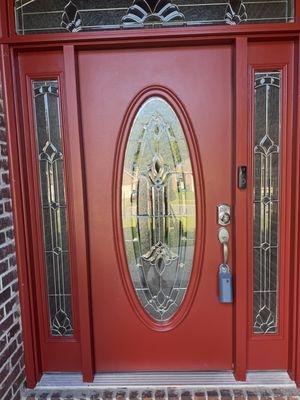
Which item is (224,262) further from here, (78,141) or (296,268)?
(78,141)

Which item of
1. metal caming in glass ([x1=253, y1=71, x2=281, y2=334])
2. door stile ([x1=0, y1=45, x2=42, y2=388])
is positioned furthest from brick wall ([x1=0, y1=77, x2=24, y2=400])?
metal caming in glass ([x1=253, y1=71, x2=281, y2=334])

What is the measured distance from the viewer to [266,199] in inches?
68.3

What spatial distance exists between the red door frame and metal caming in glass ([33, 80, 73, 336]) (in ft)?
0.30

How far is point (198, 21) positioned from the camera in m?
1.62

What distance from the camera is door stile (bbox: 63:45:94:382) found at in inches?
64.7

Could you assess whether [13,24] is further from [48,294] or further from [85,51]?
[48,294]

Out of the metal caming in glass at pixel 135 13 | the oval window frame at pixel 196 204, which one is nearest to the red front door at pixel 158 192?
the oval window frame at pixel 196 204

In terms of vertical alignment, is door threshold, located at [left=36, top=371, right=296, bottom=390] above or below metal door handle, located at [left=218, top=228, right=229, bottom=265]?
below

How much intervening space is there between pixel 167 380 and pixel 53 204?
1198 mm

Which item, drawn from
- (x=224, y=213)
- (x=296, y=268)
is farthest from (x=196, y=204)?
(x=296, y=268)

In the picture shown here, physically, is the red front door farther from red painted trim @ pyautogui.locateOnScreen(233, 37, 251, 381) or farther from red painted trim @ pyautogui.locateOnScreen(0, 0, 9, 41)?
red painted trim @ pyautogui.locateOnScreen(0, 0, 9, 41)

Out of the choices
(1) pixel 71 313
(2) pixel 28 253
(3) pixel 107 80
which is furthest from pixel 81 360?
(3) pixel 107 80

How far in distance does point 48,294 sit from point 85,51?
1.37m

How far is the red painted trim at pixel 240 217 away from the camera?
1617 mm
